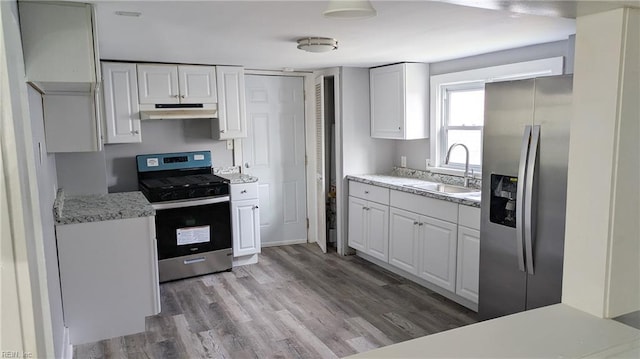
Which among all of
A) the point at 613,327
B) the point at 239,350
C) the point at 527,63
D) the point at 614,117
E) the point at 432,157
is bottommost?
the point at 239,350

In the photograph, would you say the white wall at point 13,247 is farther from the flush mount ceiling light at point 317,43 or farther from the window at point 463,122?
the window at point 463,122

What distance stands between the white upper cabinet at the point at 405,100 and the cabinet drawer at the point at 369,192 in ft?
1.88

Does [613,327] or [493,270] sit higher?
[613,327]

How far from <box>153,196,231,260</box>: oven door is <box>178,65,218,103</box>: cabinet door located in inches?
40.6

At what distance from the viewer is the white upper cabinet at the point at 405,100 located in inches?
179

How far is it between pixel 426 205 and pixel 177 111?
2.53 metres

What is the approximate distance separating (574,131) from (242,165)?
4.20 metres

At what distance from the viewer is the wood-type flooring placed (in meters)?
3.11

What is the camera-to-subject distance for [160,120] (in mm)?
4859

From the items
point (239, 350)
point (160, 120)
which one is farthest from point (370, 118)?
point (239, 350)

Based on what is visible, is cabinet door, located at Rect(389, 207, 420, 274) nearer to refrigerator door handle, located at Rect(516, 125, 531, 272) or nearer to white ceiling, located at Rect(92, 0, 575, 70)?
refrigerator door handle, located at Rect(516, 125, 531, 272)

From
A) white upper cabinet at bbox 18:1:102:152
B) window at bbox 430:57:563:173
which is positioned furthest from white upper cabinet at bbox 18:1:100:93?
window at bbox 430:57:563:173

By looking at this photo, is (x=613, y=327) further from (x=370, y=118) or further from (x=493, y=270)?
(x=370, y=118)

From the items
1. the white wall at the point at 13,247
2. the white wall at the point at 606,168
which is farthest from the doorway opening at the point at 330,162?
the white wall at the point at 13,247
